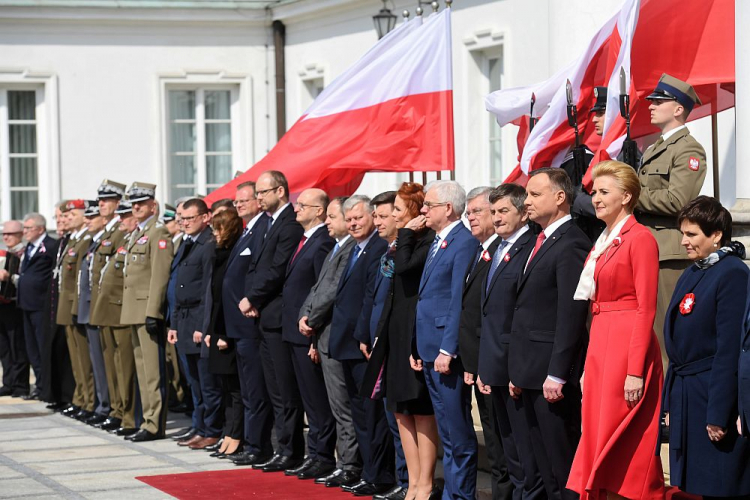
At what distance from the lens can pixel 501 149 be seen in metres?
15.4

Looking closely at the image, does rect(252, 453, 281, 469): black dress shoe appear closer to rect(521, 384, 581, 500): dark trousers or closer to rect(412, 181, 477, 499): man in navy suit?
rect(412, 181, 477, 499): man in navy suit

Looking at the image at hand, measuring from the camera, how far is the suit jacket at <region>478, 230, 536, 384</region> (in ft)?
22.7

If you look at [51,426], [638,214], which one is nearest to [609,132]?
[638,214]

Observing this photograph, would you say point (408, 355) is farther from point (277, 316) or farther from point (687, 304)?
point (687, 304)

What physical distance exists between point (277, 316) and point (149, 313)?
Answer: 6.71 feet

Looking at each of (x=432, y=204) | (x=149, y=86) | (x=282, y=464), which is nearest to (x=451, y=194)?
(x=432, y=204)

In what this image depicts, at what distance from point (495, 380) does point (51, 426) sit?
6.79 metres

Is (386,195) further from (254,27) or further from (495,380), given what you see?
(254,27)

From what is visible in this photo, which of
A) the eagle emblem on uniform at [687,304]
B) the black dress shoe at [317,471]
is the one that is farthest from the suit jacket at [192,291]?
the eagle emblem on uniform at [687,304]

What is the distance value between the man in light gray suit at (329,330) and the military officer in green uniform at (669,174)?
7.64ft

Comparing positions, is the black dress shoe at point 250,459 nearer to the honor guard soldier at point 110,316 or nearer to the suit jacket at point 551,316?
the honor guard soldier at point 110,316

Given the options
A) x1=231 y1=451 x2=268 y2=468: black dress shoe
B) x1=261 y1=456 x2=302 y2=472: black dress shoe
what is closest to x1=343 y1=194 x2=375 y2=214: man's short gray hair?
x1=261 y1=456 x2=302 y2=472: black dress shoe

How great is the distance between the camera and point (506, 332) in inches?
273

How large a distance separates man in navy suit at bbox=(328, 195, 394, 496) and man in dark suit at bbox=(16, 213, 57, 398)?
6.67m
